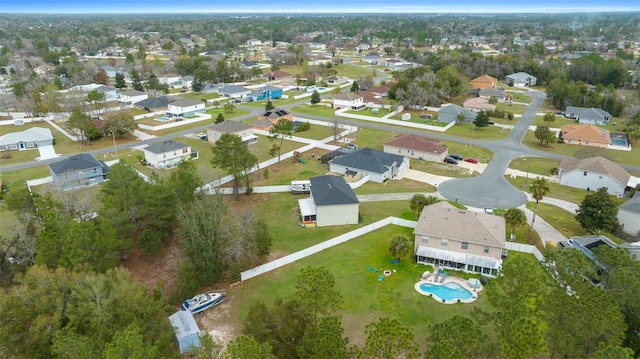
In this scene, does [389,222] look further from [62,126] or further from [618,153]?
[62,126]

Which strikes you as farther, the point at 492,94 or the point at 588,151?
the point at 492,94

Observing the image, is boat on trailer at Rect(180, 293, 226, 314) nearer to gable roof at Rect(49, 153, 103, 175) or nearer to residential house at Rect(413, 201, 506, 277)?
residential house at Rect(413, 201, 506, 277)

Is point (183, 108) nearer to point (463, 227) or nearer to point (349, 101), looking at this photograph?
point (349, 101)

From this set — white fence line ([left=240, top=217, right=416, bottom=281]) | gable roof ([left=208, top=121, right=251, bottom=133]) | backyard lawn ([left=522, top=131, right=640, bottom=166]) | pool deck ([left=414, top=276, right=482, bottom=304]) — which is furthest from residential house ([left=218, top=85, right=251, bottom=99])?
pool deck ([left=414, top=276, right=482, bottom=304])

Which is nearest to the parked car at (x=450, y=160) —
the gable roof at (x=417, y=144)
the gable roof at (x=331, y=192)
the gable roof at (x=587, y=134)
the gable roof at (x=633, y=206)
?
the gable roof at (x=417, y=144)

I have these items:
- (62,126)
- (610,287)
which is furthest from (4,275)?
(62,126)

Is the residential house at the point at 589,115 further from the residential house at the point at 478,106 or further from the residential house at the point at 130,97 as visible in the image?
the residential house at the point at 130,97

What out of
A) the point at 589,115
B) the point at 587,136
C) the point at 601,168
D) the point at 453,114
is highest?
the point at 453,114

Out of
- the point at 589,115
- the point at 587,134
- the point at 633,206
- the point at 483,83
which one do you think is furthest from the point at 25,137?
the point at 483,83
